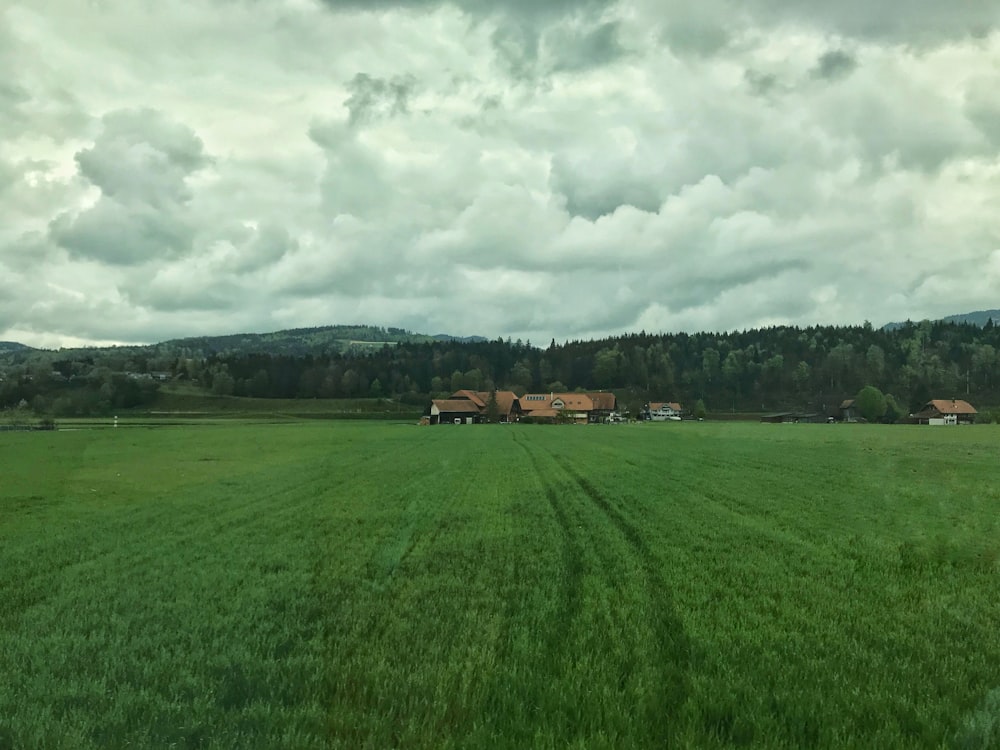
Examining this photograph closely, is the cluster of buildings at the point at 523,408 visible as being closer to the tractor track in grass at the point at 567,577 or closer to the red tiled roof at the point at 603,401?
the red tiled roof at the point at 603,401

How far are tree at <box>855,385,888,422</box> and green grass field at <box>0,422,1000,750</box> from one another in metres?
135

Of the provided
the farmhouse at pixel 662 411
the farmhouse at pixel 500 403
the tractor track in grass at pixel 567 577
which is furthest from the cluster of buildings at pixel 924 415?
the tractor track in grass at pixel 567 577

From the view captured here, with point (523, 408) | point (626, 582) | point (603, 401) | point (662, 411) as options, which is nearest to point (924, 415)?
point (662, 411)

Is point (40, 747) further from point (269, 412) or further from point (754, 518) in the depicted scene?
point (269, 412)

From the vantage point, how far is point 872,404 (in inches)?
5689

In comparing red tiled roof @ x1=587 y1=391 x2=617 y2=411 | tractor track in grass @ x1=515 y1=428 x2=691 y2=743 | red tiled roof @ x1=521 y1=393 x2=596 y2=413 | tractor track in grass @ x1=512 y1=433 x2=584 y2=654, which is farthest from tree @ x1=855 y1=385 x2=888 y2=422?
tractor track in grass @ x1=512 y1=433 x2=584 y2=654

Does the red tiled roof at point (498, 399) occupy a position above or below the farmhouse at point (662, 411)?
above

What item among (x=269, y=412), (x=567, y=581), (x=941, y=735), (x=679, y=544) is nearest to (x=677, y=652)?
(x=941, y=735)

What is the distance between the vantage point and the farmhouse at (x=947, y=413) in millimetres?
139750

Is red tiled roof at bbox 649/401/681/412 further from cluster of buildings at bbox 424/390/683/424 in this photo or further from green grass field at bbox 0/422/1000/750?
green grass field at bbox 0/422/1000/750

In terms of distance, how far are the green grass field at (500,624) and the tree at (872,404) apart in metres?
135

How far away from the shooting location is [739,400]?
185000mm

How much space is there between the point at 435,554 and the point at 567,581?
11.1 ft

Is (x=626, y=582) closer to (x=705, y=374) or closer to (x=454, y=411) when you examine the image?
(x=454, y=411)
